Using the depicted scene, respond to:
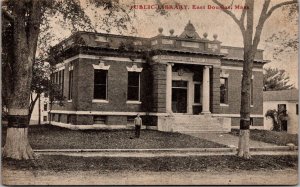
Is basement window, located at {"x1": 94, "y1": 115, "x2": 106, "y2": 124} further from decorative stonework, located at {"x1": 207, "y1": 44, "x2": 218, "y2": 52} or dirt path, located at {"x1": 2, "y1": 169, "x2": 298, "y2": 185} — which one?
dirt path, located at {"x1": 2, "y1": 169, "x2": 298, "y2": 185}

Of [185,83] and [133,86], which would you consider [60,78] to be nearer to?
[133,86]

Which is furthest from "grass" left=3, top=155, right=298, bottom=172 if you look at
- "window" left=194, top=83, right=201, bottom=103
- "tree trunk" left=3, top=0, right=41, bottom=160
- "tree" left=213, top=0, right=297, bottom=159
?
"window" left=194, top=83, right=201, bottom=103

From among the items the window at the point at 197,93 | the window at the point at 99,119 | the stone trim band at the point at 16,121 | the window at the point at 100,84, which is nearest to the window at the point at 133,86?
the window at the point at 100,84

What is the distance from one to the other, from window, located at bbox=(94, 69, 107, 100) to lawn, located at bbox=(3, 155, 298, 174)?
419 inches

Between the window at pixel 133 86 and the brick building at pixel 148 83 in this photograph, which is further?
the window at pixel 133 86

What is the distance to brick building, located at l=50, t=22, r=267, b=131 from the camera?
2391cm

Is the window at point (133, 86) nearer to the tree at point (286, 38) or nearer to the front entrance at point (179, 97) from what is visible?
the front entrance at point (179, 97)

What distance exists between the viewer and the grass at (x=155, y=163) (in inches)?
492

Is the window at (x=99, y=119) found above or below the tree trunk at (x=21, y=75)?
below

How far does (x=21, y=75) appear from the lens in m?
12.9

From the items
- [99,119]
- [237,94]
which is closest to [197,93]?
[237,94]

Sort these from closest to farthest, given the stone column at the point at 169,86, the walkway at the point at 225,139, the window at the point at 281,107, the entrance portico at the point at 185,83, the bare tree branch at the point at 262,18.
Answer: the bare tree branch at the point at 262,18
the walkway at the point at 225,139
the stone column at the point at 169,86
the entrance portico at the point at 185,83
the window at the point at 281,107

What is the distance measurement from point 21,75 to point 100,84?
11754 mm

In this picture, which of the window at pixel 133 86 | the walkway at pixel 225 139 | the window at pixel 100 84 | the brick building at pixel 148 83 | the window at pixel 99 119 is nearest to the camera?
the walkway at pixel 225 139
